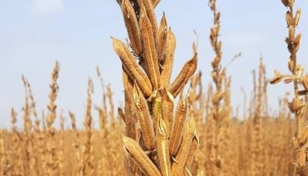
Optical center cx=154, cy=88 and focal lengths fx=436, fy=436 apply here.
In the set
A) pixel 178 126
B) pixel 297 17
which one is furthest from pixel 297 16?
pixel 178 126

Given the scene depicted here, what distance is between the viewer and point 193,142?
43cm

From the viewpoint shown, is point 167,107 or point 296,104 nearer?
point 167,107

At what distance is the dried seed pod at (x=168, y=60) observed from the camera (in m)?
0.44

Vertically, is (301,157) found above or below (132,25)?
below

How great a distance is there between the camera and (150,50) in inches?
16.9

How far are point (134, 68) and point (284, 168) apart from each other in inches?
156

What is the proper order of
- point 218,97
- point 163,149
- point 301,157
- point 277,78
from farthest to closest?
point 218,97
point 277,78
point 301,157
point 163,149

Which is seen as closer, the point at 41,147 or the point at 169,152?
the point at 169,152

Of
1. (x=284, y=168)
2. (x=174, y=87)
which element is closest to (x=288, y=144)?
(x=284, y=168)

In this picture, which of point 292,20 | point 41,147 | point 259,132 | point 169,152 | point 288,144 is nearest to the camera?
point 169,152

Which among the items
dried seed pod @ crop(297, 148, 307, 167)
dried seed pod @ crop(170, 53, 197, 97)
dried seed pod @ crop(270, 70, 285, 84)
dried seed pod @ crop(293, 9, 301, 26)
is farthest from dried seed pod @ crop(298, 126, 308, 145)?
dried seed pod @ crop(170, 53, 197, 97)

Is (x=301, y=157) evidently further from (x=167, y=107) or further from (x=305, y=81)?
(x=167, y=107)

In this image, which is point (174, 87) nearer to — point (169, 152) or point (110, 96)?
point (169, 152)

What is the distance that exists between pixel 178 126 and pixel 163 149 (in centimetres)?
3
